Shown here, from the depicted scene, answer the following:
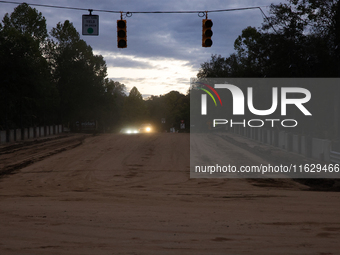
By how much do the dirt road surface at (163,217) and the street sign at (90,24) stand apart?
20.1ft

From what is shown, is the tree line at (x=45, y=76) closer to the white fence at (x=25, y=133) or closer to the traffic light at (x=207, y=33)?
the white fence at (x=25, y=133)

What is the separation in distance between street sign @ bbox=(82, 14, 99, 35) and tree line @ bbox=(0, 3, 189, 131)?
21476 mm

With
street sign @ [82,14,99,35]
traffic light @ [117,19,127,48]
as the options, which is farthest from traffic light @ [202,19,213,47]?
street sign @ [82,14,99,35]

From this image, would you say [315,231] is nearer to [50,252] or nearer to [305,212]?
[305,212]

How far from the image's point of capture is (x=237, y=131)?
5000 centimetres

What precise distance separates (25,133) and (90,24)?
27674 millimetres

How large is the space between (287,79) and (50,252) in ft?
104

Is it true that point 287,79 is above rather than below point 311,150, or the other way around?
above

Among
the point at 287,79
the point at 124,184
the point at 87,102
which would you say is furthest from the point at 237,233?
the point at 87,102

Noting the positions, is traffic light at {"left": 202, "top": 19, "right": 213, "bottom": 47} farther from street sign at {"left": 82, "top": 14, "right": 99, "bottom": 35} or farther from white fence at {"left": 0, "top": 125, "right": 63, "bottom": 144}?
white fence at {"left": 0, "top": 125, "right": 63, "bottom": 144}

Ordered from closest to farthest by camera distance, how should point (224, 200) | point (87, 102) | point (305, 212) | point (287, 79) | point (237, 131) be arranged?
point (305, 212), point (224, 200), point (287, 79), point (237, 131), point (87, 102)

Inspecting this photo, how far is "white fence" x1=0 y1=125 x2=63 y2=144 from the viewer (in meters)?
34.2

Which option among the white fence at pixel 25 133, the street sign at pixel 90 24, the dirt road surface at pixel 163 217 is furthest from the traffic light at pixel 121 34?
the white fence at pixel 25 133

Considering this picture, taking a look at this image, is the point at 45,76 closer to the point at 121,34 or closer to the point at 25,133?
the point at 25,133
